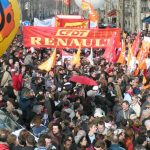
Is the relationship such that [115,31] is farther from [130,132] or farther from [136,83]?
[130,132]

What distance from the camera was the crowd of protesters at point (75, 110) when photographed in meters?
8.30

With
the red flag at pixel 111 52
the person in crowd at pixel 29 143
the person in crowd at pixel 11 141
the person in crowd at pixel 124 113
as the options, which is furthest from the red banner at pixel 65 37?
the person in crowd at pixel 29 143

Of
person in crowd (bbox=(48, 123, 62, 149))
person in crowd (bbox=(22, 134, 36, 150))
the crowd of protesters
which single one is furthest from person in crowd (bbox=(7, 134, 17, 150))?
person in crowd (bbox=(48, 123, 62, 149))

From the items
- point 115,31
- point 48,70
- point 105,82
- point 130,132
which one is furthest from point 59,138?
point 115,31

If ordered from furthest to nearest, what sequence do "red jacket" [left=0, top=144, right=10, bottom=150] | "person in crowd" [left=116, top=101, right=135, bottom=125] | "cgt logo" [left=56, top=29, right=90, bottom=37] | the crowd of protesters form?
"cgt logo" [left=56, top=29, right=90, bottom=37] < "person in crowd" [left=116, top=101, right=135, bottom=125] < the crowd of protesters < "red jacket" [left=0, top=144, right=10, bottom=150]

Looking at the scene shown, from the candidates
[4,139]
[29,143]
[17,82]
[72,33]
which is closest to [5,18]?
[4,139]

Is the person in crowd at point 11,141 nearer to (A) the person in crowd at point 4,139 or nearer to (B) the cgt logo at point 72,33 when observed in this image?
(A) the person in crowd at point 4,139

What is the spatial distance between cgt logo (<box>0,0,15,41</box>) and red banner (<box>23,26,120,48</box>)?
800 cm

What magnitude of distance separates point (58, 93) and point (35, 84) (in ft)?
4.94

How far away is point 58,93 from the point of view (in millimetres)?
12406

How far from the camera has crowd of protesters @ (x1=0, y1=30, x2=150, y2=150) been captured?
8.30 m

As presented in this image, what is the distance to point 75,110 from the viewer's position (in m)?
10.8

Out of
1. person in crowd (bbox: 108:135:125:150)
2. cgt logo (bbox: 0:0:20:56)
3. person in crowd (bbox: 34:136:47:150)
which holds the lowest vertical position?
person in crowd (bbox: 108:135:125:150)

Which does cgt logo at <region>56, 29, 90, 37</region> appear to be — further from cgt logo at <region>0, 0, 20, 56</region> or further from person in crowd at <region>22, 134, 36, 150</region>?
person in crowd at <region>22, 134, 36, 150</region>
